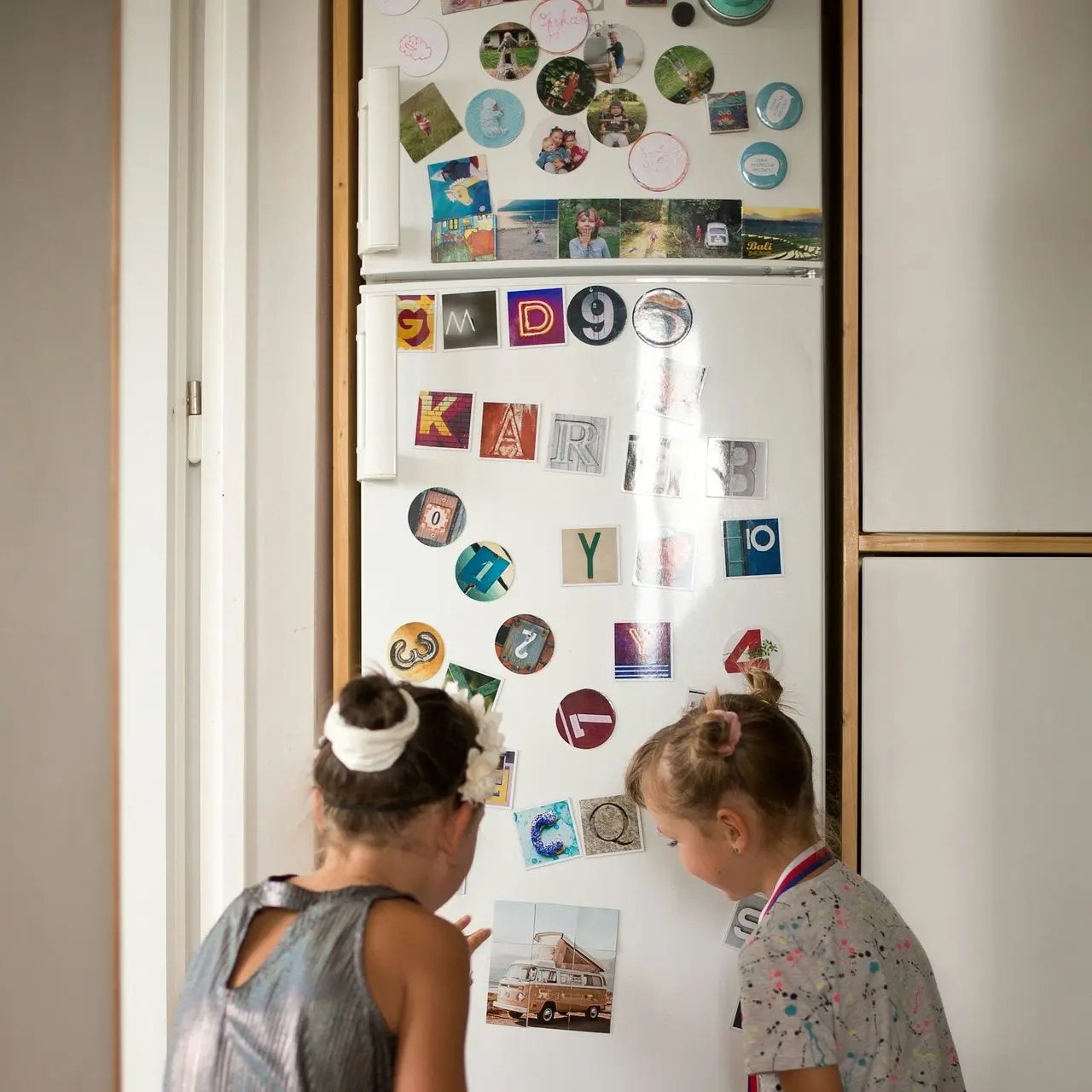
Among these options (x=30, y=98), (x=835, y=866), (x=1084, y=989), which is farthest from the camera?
(x=30, y=98)

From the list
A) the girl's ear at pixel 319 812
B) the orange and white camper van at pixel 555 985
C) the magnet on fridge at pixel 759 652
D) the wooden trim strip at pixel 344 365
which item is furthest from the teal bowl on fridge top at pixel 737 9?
the orange and white camper van at pixel 555 985

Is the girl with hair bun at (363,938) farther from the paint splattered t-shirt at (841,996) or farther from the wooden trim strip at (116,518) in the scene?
the wooden trim strip at (116,518)

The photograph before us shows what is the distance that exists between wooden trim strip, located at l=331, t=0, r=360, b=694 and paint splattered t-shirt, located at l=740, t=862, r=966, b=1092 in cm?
75

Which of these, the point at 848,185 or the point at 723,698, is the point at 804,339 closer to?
the point at 848,185

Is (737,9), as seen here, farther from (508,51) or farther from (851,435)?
(851,435)

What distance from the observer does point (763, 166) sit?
1492 mm

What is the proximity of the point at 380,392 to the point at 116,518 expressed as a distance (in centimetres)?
44

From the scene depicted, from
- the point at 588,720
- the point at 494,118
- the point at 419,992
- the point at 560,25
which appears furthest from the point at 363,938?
the point at 560,25

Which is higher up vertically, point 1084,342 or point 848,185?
point 848,185

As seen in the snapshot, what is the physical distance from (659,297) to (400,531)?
0.49 metres

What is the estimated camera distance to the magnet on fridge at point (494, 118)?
4.98ft

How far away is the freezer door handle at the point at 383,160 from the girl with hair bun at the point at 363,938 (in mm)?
782

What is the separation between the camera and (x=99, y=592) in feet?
5.21

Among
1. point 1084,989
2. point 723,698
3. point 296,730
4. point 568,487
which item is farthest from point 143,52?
point 1084,989
